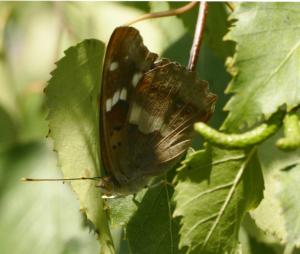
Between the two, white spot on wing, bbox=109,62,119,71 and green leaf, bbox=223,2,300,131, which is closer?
green leaf, bbox=223,2,300,131

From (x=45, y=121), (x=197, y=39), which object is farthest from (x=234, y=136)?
(x=45, y=121)

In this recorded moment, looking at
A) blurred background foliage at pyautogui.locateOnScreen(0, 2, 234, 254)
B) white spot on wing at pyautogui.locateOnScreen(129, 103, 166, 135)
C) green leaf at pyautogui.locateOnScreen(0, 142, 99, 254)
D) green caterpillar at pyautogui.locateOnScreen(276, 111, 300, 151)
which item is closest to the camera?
green caterpillar at pyautogui.locateOnScreen(276, 111, 300, 151)

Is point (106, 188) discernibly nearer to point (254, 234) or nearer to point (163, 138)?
point (163, 138)

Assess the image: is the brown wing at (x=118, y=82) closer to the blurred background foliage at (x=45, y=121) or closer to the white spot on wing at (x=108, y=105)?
the white spot on wing at (x=108, y=105)

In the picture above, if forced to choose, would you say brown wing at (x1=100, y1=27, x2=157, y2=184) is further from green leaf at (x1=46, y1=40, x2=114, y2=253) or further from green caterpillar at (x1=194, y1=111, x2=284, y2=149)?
green caterpillar at (x1=194, y1=111, x2=284, y2=149)

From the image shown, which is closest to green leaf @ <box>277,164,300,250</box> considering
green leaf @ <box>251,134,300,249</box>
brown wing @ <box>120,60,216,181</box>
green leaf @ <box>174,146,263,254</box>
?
green leaf @ <box>174,146,263,254</box>

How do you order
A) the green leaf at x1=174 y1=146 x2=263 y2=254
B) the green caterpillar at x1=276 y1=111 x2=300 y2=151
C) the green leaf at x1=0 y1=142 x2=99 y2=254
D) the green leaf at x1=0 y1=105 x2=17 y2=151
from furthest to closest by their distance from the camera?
the green leaf at x1=0 y1=105 x2=17 y2=151, the green leaf at x1=0 y1=142 x2=99 y2=254, the green leaf at x1=174 y1=146 x2=263 y2=254, the green caterpillar at x1=276 y1=111 x2=300 y2=151

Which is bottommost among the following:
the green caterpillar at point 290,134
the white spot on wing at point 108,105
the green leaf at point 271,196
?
the green leaf at point 271,196

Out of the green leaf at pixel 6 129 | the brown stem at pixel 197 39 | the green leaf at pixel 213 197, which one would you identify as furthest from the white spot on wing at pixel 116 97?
the green leaf at pixel 6 129
